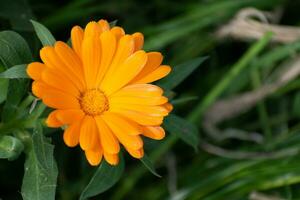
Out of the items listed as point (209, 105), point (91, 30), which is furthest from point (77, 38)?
point (209, 105)

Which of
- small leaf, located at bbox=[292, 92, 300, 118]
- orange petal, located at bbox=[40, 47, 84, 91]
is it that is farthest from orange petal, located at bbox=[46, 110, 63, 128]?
small leaf, located at bbox=[292, 92, 300, 118]

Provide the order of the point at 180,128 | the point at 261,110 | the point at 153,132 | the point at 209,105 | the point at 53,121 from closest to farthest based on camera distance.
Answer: the point at 53,121 → the point at 153,132 → the point at 180,128 → the point at 209,105 → the point at 261,110

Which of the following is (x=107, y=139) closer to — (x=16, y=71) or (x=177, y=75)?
(x=16, y=71)

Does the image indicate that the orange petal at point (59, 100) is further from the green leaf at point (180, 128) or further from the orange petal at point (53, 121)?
Result: the green leaf at point (180, 128)

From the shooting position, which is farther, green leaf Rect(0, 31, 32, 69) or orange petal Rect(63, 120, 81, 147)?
green leaf Rect(0, 31, 32, 69)

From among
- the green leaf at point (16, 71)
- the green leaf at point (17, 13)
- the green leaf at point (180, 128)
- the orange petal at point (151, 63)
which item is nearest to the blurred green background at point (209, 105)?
the green leaf at point (17, 13)

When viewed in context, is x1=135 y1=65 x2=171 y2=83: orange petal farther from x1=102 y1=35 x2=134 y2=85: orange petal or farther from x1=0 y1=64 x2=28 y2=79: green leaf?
x1=0 y1=64 x2=28 y2=79: green leaf

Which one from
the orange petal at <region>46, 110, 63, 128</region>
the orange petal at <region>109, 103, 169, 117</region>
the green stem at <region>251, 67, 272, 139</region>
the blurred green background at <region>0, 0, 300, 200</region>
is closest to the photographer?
the orange petal at <region>46, 110, 63, 128</region>
